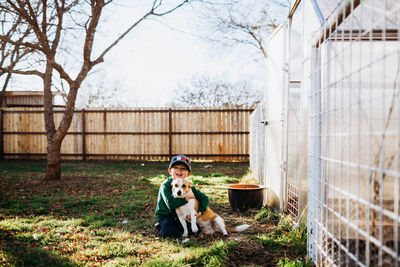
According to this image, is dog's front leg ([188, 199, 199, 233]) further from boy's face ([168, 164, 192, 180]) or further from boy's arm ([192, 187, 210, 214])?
boy's face ([168, 164, 192, 180])

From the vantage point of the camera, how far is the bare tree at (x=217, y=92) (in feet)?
61.8

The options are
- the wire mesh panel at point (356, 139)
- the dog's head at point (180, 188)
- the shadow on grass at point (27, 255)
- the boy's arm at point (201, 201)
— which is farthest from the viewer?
the boy's arm at point (201, 201)

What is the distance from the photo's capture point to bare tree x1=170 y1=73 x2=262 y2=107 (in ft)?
61.8

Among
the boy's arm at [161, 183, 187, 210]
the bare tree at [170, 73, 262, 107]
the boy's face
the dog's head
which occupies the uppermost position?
the bare tree at [170, 73, 262, 107]

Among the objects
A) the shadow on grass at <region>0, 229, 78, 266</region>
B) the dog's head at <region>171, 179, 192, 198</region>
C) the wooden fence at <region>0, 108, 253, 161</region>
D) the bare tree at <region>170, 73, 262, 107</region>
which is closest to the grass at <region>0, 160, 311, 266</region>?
the shadow on grass at <region>0, 229, 78, 266</region>

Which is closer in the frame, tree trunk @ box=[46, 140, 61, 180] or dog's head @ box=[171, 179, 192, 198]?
dog's head @ box=[171, 179, 192, 198]

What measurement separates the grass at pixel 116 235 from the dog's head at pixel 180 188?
0.53 meters

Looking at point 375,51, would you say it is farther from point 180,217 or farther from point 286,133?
point 180,217

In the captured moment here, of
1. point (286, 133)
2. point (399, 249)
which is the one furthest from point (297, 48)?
point (399, 249)

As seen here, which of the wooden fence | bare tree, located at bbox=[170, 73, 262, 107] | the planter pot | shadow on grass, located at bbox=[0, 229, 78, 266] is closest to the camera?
shadow on grass, located at bbox=[0, 229, 78, 266]

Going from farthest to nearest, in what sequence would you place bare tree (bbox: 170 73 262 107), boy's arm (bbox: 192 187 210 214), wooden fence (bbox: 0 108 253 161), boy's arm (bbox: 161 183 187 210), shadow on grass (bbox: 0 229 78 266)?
bare tree (bbox: 170 73 262 107), wooden fence (bbox: 0 108 253 161), boy's arm (bbox: 192 187 210 214), boy's arm (bbox: 161 183 187 210), shadow on grass (bbox: 0 229 78 266)

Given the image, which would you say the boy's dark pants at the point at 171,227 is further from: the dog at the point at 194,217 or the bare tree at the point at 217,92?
the bare tree at the point at 217,92

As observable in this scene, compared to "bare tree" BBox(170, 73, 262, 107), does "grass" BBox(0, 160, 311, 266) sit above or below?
below

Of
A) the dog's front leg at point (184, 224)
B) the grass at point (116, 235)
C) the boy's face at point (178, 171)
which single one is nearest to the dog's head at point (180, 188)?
the boy's face at point (178, 171)
